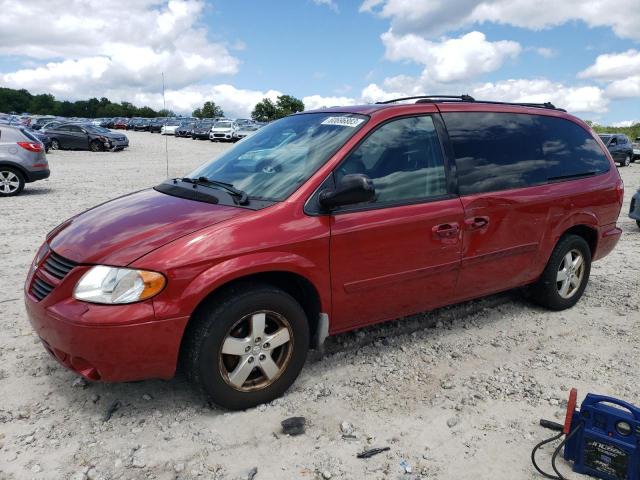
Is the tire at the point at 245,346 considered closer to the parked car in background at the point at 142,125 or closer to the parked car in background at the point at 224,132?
the parked car in background at the point at 224,132

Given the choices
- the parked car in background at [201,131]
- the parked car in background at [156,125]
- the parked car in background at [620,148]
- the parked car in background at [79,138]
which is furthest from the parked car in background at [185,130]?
the parked car in background at [620,148]

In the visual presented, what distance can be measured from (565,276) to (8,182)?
11499mm

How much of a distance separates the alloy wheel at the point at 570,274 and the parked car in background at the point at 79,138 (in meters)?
27.0

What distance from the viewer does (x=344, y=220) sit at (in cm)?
331

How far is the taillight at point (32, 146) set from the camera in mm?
11926

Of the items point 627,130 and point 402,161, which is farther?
point 627,130

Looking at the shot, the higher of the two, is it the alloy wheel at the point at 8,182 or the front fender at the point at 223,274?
the front fender at the point at 223,274

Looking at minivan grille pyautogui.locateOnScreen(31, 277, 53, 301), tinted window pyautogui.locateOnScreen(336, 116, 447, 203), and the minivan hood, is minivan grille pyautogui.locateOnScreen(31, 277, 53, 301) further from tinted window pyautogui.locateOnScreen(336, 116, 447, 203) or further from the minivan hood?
tinted window pyautogui.locateOnScreen(336, 116, 447, 203)

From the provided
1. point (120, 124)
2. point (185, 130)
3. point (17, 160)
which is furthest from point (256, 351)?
point (120, 124)

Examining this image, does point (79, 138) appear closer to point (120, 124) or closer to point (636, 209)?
point (636, 209)

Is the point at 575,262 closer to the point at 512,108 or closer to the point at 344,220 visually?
the point at 512,108

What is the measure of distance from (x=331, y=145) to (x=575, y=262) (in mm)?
2798

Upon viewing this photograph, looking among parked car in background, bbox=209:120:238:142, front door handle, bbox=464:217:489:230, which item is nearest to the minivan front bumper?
front door handle, bbox=464:217:489:230

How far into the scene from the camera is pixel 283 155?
3.68 metres
